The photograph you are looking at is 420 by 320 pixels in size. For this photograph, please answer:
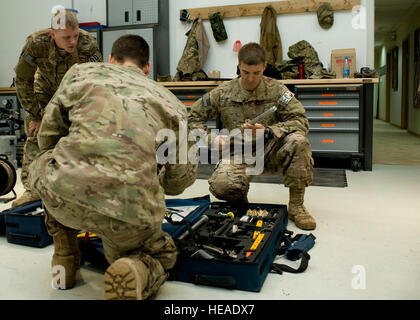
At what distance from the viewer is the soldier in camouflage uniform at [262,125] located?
7.84 feet

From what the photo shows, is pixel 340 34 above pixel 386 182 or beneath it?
above

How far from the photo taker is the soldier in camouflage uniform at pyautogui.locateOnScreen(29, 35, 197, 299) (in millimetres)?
1235

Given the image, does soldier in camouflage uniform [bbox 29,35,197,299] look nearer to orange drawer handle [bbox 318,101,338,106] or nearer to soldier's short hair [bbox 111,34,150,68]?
soldier's short hair [bbox 111,34,150,68]

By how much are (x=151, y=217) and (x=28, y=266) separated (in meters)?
0.86

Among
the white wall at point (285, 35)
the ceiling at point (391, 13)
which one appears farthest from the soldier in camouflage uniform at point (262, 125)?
the ceiling at point (391, 13)

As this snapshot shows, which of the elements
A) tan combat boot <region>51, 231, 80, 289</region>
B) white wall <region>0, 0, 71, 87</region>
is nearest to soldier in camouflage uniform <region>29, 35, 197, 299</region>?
tan combat boot <region>51, 231, 80, 289</region>

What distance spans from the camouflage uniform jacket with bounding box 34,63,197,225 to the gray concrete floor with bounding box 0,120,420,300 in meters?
0.45

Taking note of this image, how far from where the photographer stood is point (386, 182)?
366 cm

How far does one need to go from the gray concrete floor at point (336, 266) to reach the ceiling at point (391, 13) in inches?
260

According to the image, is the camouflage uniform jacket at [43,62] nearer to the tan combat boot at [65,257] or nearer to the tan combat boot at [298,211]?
the tan combat boot at [65,257]

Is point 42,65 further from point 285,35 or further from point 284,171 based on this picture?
point 285,35

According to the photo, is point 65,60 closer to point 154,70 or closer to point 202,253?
point 202,253

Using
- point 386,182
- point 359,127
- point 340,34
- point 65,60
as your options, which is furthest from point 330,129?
point 65,60

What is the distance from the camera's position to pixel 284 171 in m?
2.47
